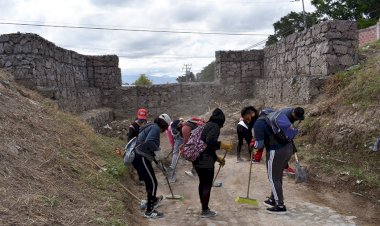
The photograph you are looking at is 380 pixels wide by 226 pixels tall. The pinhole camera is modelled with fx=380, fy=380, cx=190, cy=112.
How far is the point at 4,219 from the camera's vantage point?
364 centimetres

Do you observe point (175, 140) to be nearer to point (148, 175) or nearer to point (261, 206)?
point (148, 175)

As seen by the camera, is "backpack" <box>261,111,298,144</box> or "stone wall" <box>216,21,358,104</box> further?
"stone wall" <box>216,21,358,104</box>

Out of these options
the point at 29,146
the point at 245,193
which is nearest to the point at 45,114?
the point at 29,146

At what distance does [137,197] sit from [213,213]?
1.56 m

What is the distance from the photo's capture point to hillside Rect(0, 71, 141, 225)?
418cm

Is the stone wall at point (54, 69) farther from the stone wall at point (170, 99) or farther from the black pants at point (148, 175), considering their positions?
the black pants at point (148, 175)

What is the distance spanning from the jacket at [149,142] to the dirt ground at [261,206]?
0.99m

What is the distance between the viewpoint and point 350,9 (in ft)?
101

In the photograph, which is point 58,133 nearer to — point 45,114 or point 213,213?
point 45,114

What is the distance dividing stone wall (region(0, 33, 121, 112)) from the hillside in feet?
4.21

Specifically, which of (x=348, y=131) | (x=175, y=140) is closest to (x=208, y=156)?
(x=175, y=140)

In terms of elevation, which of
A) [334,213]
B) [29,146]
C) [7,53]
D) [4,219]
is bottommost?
[334,213]

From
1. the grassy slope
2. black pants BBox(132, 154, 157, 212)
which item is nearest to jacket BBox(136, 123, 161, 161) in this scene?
→ black pants BBox(132, 154, 157, 212)

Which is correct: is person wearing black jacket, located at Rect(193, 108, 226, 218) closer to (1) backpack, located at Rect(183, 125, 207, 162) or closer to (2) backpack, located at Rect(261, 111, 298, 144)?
(1) backpack, located at Rect(183, 125, 207, 162)
